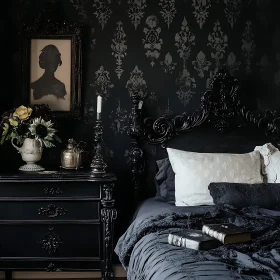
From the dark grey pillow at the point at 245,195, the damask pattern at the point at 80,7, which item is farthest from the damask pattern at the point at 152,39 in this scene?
the dark grey pillow at the point at 245,195

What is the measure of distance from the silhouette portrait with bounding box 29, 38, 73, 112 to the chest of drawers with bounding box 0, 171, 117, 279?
0.68 metres

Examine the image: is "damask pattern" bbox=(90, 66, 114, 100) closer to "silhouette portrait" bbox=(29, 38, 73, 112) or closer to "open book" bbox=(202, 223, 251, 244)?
"silhouette portrait" bbox=(29, 38, 73, 112)

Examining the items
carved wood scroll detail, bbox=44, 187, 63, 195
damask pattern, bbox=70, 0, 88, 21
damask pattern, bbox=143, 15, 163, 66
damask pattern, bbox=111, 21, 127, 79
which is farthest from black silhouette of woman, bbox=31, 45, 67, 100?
carved wood scroll detail, bbox=44, 187, 63, 195

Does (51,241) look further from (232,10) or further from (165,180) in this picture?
(232,10)

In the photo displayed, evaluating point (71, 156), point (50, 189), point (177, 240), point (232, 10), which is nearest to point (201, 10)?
point (232, 10)

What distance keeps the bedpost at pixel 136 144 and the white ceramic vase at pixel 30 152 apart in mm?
717

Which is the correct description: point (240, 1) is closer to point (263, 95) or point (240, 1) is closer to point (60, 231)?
point (263, 95)

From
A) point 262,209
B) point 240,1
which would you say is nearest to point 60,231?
point 262,209

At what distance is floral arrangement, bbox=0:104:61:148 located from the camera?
3.63 metres

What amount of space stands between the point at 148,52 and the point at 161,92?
333mm

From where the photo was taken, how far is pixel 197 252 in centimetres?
232

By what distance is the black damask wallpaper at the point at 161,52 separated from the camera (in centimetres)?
402

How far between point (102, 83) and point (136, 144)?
55cm

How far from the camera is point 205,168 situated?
3.59 meters
